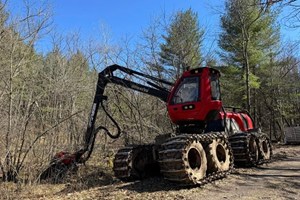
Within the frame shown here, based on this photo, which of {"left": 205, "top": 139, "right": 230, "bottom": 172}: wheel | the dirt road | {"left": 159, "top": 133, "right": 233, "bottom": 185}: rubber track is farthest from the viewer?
{"left": 205, "top": 139, "right": 230, "bottom": 172}: wheel

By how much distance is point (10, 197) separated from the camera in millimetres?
7426

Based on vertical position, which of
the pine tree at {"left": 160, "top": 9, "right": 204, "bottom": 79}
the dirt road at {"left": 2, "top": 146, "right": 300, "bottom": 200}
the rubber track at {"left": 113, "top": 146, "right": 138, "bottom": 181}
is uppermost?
the pine tree at {"left": 160, "top": 9, "right": 204, "bottom": 79}

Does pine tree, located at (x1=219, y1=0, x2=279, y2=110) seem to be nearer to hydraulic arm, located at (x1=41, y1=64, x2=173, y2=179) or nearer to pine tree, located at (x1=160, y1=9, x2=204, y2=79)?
pine tree, located at (x1=160, y1=9, x2=204, y2=79)

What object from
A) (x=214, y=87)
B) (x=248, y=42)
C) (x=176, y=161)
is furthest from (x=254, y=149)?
(x=248, y=42)

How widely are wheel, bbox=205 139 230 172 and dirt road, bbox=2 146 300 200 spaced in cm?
33

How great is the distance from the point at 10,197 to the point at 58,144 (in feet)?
10.3

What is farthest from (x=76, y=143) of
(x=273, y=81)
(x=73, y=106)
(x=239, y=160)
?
(x=273, y=81)

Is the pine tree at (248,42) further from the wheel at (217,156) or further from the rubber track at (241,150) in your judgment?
the wheel at (217,156)

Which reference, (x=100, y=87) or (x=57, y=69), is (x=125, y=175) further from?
(x=57, y=69)

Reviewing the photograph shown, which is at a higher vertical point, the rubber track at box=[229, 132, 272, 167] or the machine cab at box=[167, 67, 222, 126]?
the machine cab at box=[167, 67, 222, 126]

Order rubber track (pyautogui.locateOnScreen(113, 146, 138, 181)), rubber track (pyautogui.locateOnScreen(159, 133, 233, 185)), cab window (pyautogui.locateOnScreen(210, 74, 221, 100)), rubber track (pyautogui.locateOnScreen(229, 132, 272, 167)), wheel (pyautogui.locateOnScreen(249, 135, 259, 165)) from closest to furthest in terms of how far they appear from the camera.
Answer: rubber track (pyautogui.locateOnScreen(159, 133, 233, 185)), rubber track (pyautogui.locateOnScreen(113, 146, 138, 181)), cab window (pyautogui.locateOnScreen(210, 74, 221, 100)), rubber track (pyautogui.locateOnScreen(229, 132, 272, 167)), wheel (pyautogui.locateOnScreen(249, 135, 259, 165))

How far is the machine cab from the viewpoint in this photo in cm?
866

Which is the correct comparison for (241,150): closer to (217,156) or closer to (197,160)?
(217,156)

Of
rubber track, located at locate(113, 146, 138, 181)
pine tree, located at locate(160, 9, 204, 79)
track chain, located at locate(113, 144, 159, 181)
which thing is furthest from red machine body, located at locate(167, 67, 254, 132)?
pine tree, located at locate(160, 9, 204, 79)
